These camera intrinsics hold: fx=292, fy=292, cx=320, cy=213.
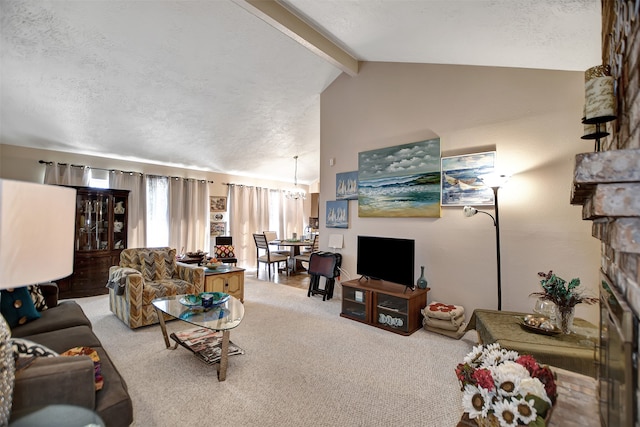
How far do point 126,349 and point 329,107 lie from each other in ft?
13.9

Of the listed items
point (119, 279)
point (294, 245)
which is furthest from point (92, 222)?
point (294, 245)

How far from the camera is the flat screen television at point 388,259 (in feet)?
11.1

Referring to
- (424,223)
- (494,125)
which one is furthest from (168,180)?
(494,125)

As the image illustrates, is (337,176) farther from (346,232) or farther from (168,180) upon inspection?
(168,180)

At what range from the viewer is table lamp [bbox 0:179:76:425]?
0.74 m

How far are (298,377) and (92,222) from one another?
4720mm

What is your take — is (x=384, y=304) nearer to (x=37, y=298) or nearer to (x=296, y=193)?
(x=37, y=298)

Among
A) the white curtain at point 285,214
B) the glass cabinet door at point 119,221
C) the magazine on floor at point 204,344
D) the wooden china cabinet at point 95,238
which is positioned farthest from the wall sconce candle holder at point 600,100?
the white curtain at point 285,214

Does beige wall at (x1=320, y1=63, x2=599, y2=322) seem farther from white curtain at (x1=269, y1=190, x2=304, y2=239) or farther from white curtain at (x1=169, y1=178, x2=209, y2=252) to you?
white curtain at (x1=269, y1=190, x2=304, y2=239)

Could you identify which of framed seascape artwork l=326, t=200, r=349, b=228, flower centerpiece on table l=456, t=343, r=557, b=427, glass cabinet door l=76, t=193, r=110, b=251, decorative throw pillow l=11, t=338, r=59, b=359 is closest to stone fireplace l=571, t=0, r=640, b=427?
Answer: flower centerpiece on table l=456, t=343, r=557, b=427

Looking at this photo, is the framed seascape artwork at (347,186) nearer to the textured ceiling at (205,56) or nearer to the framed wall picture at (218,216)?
the textured ceiling at (205,56)

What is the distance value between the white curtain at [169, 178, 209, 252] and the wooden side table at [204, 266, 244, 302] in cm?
250

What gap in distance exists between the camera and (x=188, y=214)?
651 cm

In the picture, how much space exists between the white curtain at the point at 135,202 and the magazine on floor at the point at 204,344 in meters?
3.57
